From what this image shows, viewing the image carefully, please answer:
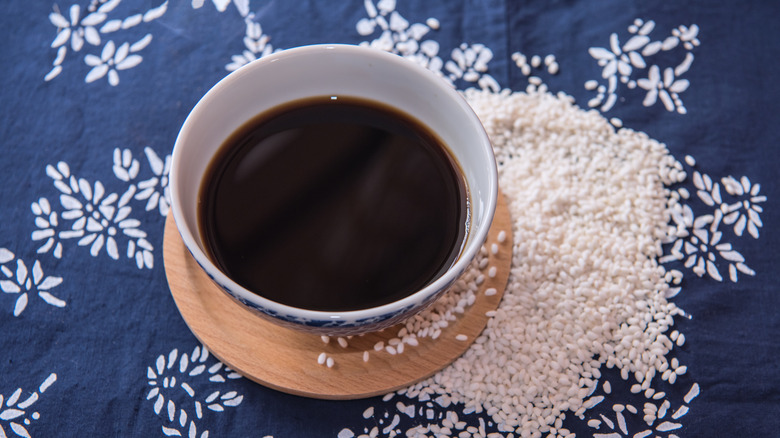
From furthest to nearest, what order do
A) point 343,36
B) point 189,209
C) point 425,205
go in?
point 343,36
point 425,205
point 189,209

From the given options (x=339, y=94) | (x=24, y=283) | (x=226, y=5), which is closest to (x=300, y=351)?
(x=339, y=94)

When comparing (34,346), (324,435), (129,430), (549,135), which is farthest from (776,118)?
(34,346)

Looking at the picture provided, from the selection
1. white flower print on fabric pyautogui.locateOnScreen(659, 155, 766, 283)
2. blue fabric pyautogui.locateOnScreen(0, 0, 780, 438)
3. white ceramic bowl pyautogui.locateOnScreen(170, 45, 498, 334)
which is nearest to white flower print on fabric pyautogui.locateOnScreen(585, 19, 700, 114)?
blue fabric pyautogui.locateOnScreen(0, 0, 780, 438)

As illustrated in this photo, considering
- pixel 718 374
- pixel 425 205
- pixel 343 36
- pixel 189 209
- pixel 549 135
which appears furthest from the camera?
pixel 343 36

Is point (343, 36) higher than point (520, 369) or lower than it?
higher

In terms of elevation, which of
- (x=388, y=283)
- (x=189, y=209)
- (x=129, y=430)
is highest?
(x=189, y=209)

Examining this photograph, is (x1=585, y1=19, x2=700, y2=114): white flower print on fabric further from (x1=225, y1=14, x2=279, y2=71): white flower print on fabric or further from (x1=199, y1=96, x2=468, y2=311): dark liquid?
(x1=225, y1=14, x2=279, y2=71): white flower print on fabric

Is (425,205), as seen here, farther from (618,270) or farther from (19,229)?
(19,229)

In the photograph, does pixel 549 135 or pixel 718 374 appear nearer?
pixel 718 374

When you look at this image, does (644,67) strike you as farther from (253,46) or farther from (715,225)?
(253,46)
